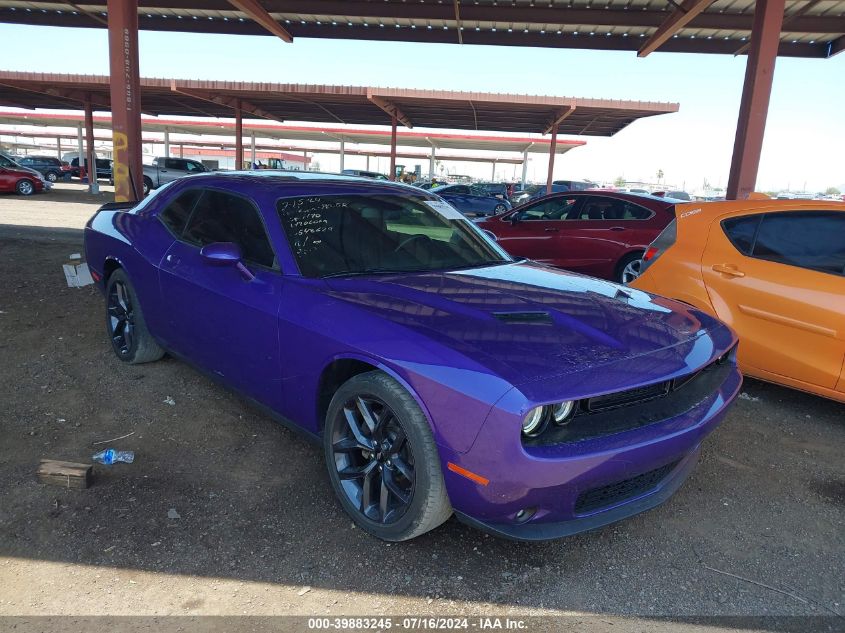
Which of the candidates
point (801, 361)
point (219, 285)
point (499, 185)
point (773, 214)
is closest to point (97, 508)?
point (219, 285)

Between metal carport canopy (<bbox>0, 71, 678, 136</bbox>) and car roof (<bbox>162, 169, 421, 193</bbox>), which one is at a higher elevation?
metal carport canopy (<bbox>0, 71, 678, 136</bbox>)

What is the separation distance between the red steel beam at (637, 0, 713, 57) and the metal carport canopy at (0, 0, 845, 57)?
0.06 feet

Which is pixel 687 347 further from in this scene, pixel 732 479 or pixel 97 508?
pixel 97 508

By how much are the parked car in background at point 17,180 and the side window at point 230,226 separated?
22711mm

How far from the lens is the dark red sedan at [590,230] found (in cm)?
804

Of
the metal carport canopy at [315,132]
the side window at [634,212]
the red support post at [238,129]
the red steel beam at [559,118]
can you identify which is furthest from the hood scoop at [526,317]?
the metal carport canopy at [315,132]

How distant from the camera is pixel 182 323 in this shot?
3.69 meters

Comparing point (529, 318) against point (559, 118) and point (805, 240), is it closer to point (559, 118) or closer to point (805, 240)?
point (805, 240)

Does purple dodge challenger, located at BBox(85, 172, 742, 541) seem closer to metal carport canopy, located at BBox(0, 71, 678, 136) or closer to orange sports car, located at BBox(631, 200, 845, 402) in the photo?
orange sports car, located at BBox(631, 200, 845, 402)

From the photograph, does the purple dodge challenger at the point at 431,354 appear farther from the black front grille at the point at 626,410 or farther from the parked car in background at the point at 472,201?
the parked car in background at the point at 472,201

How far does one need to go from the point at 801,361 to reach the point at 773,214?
3.62 ft

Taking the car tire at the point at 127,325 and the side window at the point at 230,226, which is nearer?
the side window at the point at 230,226

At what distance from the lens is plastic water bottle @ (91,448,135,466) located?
318 cm

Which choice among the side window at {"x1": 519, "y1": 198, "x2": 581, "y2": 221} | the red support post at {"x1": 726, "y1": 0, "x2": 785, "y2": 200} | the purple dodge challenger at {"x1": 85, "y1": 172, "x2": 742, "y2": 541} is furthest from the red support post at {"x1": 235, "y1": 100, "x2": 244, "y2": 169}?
the purple dodge challenger at {"x1": 85, "y1": 172, "x2": 742, "y2": 541}
